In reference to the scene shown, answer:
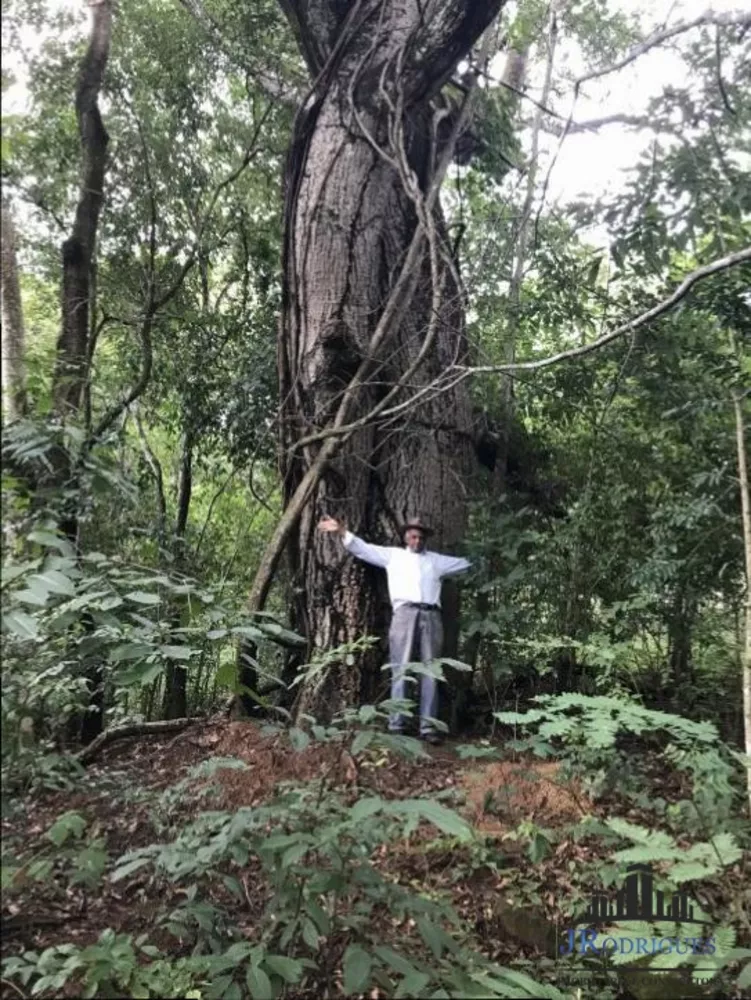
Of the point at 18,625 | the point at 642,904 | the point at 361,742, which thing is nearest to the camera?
the point at 18,625

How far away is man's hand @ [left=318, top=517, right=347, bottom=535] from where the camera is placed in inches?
202

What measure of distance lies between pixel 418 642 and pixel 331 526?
38.6 inches

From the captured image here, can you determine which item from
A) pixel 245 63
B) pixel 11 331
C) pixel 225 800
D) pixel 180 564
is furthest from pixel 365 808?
pixel 245 63

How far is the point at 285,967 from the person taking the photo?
2.10 metres

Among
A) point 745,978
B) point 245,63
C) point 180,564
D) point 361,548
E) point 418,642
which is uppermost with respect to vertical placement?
point 245,63

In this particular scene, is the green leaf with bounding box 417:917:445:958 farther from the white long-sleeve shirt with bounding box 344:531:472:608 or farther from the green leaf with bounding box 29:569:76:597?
the white long-sleeve shirt with bounding box 344:531:472:608

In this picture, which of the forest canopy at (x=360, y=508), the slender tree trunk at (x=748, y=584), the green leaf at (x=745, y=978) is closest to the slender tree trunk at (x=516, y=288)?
the forest canopy at (x=360, y=508)

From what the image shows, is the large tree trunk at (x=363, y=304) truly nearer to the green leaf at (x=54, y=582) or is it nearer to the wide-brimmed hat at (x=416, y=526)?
the wide-brimmed hat at (x=416, y=526)

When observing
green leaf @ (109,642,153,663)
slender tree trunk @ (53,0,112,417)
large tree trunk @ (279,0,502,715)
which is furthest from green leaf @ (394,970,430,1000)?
slender tree trunk @ (53,0,112,417)

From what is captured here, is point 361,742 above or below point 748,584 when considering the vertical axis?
below

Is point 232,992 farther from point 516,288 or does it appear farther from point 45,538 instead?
point 516,288

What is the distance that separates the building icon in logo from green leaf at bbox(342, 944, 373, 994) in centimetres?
136

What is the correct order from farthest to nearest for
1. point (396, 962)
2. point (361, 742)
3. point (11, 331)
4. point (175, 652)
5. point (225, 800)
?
point (11, 331) → point (225, 800) → point (175, 652) → point (361, 742) → point (396, 962)

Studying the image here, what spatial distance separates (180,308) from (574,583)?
435 centimetres
